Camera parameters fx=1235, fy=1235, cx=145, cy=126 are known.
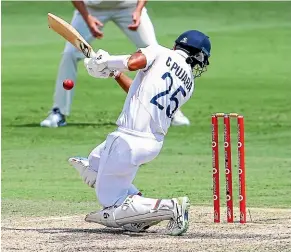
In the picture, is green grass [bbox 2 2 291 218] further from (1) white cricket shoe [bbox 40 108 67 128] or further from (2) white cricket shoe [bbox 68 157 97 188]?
(2) white cricket shoe [bbox 68 157 97 188]

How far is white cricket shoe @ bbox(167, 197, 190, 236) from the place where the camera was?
8.10 metres

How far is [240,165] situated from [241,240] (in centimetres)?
97

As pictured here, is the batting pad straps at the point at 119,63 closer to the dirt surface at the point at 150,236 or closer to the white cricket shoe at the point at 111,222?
the white cricket shoe at the point at 111,222

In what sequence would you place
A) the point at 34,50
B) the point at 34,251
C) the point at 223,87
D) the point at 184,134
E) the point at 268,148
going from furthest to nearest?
the point at 34,50
the point at 223,87
the point at 184,134
the point at 268,148
the point at 34,251

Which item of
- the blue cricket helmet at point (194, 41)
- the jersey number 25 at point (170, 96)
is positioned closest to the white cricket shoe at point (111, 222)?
the jersey number 25 at point (170, 96)

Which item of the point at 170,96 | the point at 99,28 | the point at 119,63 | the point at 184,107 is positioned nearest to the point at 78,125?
the point at 99,28

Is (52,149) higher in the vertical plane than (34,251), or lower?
higher

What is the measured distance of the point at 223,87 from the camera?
62.2 feet

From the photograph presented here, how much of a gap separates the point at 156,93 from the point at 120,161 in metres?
0.51

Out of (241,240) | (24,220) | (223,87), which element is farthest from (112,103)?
(241,240)

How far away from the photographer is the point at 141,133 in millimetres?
8250

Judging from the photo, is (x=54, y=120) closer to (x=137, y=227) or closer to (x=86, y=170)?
(x=86, y=170)

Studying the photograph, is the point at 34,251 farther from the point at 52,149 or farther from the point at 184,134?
the point at 184,134

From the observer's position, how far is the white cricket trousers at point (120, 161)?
8219 mm
